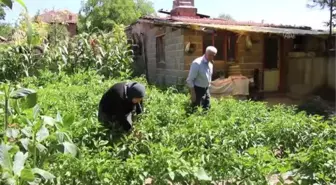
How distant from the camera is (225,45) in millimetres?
11914

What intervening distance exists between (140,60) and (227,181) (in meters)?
13.9

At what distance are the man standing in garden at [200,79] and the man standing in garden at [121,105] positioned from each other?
2398 mm

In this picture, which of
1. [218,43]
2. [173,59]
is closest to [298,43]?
[218,43]

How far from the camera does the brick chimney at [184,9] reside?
15.6m

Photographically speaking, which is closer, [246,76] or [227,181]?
[227,181]

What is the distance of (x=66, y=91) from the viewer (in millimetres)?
7758

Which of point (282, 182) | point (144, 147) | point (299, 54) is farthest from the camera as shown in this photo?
point (299, 54)

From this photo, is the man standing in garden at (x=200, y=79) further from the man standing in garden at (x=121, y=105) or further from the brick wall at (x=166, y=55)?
the brick wall at (x=166, y=55)

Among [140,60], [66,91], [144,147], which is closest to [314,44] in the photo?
[140,60]

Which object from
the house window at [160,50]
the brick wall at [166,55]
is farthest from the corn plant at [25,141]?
the house window at [160,50]

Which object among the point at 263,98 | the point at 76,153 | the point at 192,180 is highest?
the point at 76,153

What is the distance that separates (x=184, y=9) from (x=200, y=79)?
9.14 metres

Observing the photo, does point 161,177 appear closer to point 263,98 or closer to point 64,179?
point 64,179

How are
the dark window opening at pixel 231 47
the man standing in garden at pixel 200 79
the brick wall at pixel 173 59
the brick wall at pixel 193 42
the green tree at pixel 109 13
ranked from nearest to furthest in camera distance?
the man standing in garden at pixel 200 79
the brick wall at pixel 193 42
the brick wall at pixel 173 59
the dark window opening at pixel 231 47
the green tree at pixel 109 13
